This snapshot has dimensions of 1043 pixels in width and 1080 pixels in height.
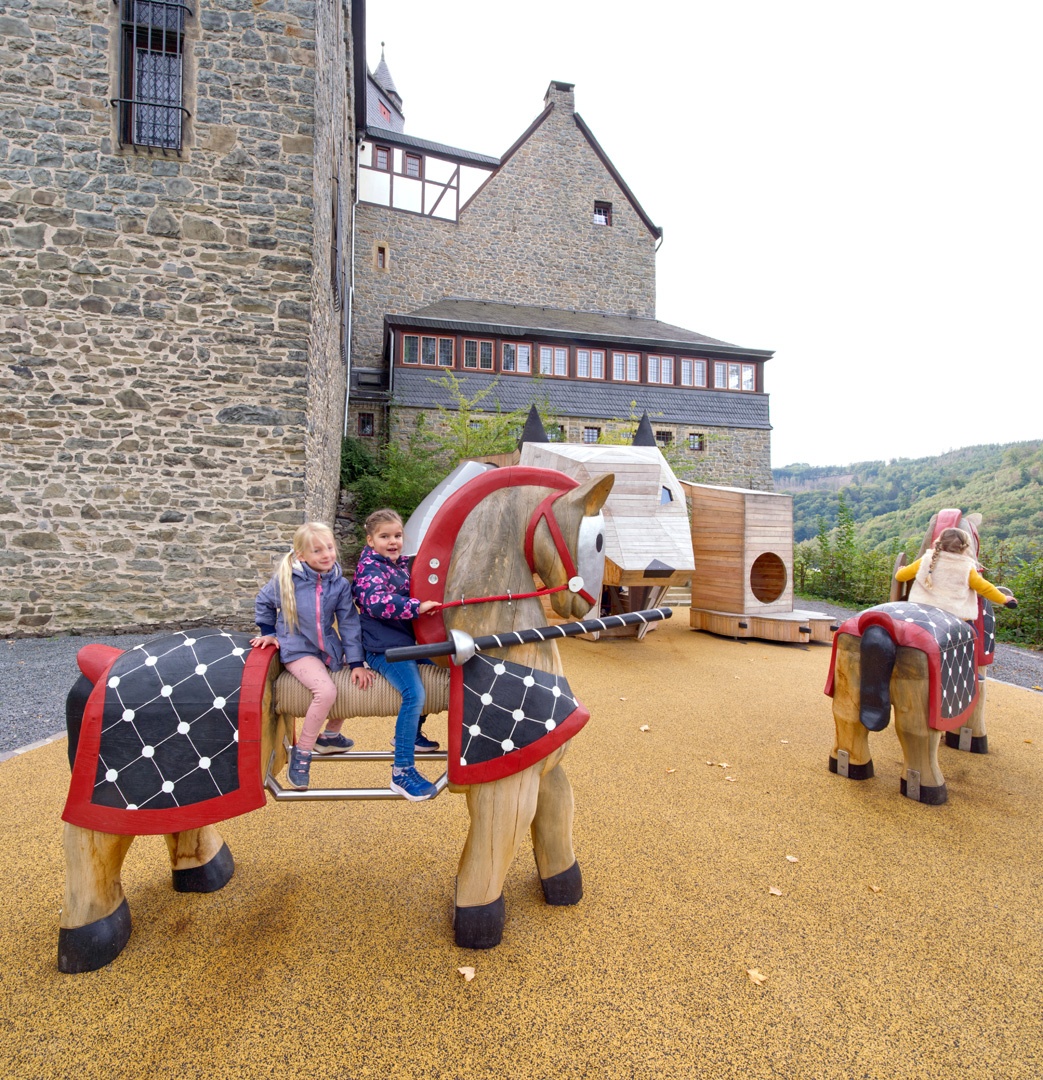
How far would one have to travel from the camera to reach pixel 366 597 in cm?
220

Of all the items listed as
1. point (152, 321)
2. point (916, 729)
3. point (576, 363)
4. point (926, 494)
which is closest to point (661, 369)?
point (576, 363)

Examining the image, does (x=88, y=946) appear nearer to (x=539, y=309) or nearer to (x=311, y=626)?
(x=311, y=626)

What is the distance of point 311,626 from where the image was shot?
2223mm

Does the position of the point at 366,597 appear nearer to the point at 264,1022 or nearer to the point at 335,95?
the point at 264,1022

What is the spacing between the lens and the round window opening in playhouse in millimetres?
9153

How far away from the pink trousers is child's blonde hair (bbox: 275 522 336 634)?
0.13 metres

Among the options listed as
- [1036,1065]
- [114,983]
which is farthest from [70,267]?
[1036,1065]

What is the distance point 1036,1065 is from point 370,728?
13.5 feet

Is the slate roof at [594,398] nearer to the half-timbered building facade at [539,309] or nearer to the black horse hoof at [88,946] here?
the half-timbered building facade at [539,309]

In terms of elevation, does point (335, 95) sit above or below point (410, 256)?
below

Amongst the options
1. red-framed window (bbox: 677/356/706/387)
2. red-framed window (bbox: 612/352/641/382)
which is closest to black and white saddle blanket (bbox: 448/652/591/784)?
red-framed window (bbox: 612/352/641/382)

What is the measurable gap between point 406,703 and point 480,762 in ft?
1.18

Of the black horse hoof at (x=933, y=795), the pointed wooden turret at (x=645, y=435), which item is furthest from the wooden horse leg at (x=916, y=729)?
the pointed wooden turret at (x=645, y=435)

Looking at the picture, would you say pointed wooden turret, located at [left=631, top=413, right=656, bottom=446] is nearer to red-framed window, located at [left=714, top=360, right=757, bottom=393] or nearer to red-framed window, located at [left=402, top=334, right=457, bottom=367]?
red-framed window, located at [left=402, top=334, right=457, bottom=367]
